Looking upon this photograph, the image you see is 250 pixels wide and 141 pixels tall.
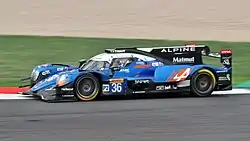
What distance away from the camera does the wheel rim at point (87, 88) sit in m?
13.0

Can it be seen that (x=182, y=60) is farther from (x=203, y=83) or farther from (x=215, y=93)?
(x=215, y=93)

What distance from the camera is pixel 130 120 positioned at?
1050 centimetres

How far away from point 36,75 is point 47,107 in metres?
1.99

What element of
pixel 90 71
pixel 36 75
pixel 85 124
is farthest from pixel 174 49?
pixel 85 124

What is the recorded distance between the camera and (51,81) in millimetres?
12969

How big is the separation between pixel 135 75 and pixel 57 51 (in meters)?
11.7

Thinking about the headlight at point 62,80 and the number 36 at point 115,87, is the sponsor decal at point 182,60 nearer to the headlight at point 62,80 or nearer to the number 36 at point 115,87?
the number 36 at point 115,87

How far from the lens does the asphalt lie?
9039mm

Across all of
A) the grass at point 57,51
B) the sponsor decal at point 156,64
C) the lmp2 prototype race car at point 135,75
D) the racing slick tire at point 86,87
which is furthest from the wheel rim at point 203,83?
the grass at point 57,51
